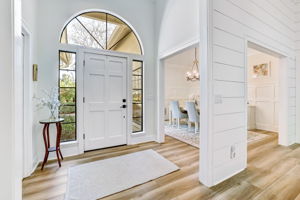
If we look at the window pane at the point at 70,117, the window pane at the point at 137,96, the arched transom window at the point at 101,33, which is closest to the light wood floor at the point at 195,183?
the window pane at the point at 70,117

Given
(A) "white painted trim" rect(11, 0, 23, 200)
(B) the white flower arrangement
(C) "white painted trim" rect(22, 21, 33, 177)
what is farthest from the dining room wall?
(A) "white painted trim" rect(11, 0, 23, 200)

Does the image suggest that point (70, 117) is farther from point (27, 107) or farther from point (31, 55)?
point (31, 55)

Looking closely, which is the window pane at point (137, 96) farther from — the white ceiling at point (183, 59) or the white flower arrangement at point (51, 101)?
the white ceiling at point (183, 59)

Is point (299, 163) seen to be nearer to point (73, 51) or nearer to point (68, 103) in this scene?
point (68, 103)

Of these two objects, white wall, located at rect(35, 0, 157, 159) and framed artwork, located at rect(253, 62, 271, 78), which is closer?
white wall, located at rect(35, 0, 157, 159)

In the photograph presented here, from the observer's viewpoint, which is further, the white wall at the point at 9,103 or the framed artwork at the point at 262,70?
the framed artwork at the point at 262,70

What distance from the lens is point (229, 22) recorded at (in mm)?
2035

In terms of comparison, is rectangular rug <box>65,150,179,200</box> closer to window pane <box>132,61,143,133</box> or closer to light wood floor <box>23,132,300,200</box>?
light wood floor <box>23,132,300,200</box>

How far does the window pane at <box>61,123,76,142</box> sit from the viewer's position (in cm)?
288

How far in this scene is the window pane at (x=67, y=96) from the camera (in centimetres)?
284

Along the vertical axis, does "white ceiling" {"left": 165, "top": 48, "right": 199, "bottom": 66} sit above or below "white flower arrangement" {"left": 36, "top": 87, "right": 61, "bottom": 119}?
above

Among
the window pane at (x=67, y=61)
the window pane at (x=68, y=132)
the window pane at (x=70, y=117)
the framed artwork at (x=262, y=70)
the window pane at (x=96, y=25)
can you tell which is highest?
the window pane at (x=96, y=25)

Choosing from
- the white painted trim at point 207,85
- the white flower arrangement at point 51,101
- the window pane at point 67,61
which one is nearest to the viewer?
the white painted trim at point 207,85

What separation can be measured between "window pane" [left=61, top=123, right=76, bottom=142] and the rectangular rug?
770 mm
